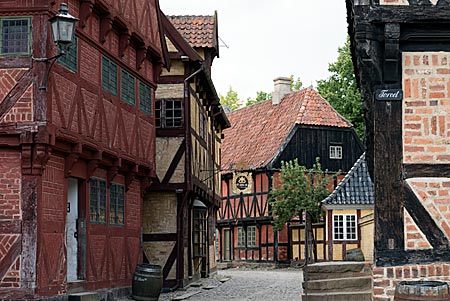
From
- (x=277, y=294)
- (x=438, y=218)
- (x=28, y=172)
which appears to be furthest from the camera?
(x=277, y=294)

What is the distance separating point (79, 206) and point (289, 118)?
29087 millimetres

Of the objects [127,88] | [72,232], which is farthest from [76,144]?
[127,88]

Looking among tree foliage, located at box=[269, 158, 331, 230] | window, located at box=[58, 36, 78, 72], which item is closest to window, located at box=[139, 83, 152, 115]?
window, located at box=[58, 36, 78, 72]

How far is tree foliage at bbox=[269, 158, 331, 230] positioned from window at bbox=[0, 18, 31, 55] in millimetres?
26225

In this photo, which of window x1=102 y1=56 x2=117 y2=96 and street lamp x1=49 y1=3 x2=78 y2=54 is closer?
street lamp x1=49 y1=3 x2=78 y2=54

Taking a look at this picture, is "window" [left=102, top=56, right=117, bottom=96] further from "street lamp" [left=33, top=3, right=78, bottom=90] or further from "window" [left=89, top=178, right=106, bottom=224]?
"street lamp" [left=33, top=3, right=78, bottom=90]

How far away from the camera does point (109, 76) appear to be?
18.6 metres

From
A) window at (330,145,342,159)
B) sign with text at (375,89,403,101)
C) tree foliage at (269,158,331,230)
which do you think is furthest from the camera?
window at (330,145,342,159)

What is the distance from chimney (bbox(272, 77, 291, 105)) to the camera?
163 ft

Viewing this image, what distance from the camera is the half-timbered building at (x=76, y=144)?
1435 cm

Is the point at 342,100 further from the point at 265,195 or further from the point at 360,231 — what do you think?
the point at 360,231

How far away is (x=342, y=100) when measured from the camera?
171 feet

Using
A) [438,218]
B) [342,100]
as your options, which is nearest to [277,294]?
[438,218]

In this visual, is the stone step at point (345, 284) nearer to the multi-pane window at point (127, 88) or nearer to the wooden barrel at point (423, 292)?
the wooden barrel at point (423, 292)
